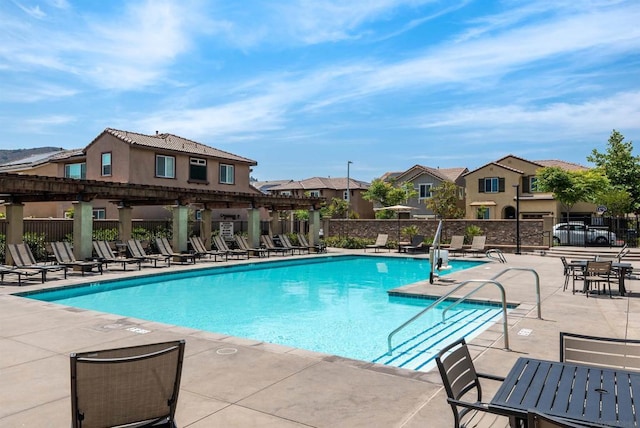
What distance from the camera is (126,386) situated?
3027mm

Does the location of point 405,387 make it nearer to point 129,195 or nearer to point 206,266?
point 206,266

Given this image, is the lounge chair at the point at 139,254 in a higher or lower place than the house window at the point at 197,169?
lower

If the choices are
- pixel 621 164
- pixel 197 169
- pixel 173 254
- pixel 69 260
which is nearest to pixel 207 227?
pixel 173 254

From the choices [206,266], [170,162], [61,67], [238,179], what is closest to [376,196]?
[238,179]

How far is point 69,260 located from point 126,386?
1442 centimetres

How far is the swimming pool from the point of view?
8.80 metres

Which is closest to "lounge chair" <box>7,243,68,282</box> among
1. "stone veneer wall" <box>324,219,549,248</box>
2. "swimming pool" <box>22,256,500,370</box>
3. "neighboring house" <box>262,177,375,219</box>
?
"swimming pool" <box>22,256,500,370</box>

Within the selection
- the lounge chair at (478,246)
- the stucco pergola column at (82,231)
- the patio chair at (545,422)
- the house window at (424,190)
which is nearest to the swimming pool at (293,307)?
the stucco pergola column at (82,231)

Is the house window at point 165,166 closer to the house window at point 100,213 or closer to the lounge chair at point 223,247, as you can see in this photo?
the house window at point 100,213

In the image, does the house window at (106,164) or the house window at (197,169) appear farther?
the house window at (197,169)

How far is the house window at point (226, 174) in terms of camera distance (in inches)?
1265

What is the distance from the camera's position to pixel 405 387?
484cm

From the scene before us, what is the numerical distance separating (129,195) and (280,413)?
1638 cm

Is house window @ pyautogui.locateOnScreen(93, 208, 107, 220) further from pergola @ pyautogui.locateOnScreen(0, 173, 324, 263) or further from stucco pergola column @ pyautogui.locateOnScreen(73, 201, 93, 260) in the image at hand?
stucco pergola column @ pyautogui.locateOnScreen(73, 201, 93, 260)
